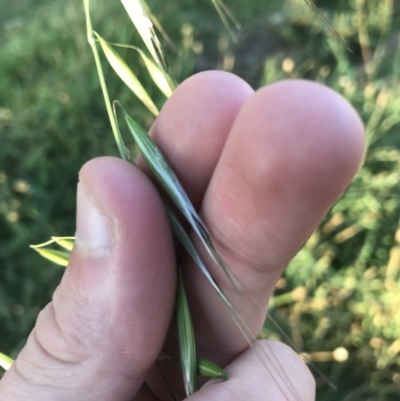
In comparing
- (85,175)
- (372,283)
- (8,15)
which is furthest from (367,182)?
(8,15)

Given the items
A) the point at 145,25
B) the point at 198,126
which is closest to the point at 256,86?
the point at 198,126

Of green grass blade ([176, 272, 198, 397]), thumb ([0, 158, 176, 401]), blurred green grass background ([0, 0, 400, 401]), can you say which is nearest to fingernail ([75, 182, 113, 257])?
thumb ([0, 158, 176, 401])

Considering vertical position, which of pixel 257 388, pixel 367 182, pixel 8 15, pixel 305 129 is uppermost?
pixel 8 15

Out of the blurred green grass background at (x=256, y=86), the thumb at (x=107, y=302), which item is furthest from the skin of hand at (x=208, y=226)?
the blurred green grass background at (x=256, y=86)

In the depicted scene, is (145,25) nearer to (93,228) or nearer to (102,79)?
(102,79)

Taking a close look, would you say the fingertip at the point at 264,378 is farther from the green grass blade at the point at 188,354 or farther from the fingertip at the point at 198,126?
the fingertip at the point at 198,126

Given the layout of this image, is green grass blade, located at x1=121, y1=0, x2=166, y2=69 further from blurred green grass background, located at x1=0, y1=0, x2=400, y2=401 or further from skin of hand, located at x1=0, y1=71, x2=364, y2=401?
blurred green grass background, located at x1=0, y1=0, x2=400, y2=401

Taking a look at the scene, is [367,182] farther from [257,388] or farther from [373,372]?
[257,388]
